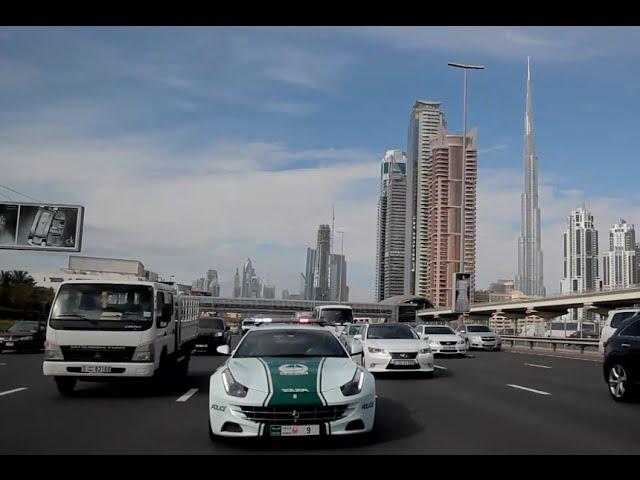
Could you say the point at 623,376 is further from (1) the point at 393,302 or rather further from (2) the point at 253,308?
(2) the point at 253,308

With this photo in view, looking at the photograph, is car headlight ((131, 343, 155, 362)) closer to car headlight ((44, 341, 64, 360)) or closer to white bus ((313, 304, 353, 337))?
car headlight ((44, 341, 64, 360))

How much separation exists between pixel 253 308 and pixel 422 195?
116 feet

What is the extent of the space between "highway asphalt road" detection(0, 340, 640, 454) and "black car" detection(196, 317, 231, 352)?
1183 centimetres

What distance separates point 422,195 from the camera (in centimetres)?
8862

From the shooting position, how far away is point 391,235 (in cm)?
13150

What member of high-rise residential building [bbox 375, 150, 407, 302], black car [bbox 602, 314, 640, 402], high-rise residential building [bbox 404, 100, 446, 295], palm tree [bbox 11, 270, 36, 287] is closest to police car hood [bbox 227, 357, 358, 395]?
black car [bbox 602, 314, 640, 402]

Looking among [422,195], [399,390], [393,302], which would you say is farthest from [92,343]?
[393,302]

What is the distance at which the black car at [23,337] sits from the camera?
93.1ft

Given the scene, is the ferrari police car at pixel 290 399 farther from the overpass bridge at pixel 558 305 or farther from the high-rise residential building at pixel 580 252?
the high-rise residential building at pixel 580 252

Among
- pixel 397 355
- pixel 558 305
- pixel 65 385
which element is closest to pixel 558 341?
pixel 397 355

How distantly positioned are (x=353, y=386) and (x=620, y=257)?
9556cm
